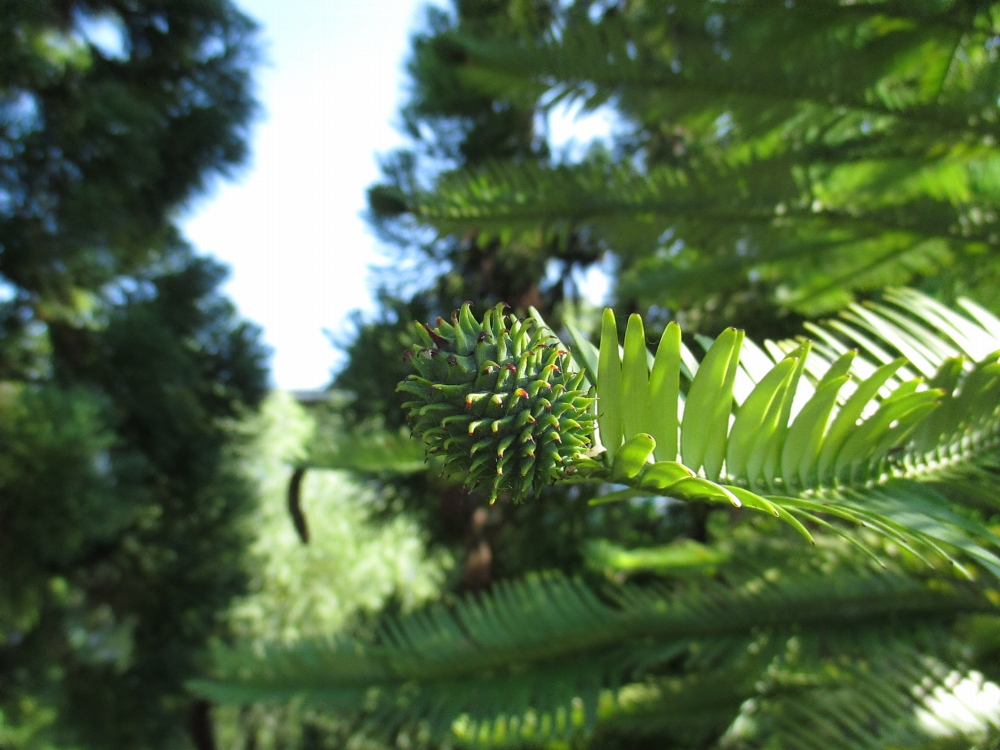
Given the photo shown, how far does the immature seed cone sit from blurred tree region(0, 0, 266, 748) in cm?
162

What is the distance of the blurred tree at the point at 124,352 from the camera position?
1907 mm

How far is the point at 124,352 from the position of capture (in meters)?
1.95

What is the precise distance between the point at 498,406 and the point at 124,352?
6.44ft

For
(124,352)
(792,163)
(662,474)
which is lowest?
(662,474)

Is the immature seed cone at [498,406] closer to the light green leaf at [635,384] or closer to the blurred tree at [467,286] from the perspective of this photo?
the light green leaf at [635,384]

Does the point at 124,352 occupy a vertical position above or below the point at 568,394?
above

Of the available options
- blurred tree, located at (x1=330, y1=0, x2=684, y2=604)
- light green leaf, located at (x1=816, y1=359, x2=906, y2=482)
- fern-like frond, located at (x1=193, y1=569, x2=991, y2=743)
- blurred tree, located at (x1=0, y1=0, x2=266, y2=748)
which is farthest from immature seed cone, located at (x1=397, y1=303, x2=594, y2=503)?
blurred tree, located at (x1=0, y1=0, x2=266, y2=748)

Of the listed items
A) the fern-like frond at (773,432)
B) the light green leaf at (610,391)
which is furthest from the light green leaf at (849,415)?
the light green leaf at (610,391)

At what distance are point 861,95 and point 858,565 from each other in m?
0.50

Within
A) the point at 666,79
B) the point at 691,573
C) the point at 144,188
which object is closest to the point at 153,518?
the point at 144,188

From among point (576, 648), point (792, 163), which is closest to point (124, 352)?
point (576, 648)

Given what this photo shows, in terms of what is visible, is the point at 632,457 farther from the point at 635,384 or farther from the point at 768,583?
the point at 768,583

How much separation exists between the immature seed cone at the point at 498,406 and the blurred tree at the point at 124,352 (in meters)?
1.62

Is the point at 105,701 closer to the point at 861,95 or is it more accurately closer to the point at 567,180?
the point at 567,180
